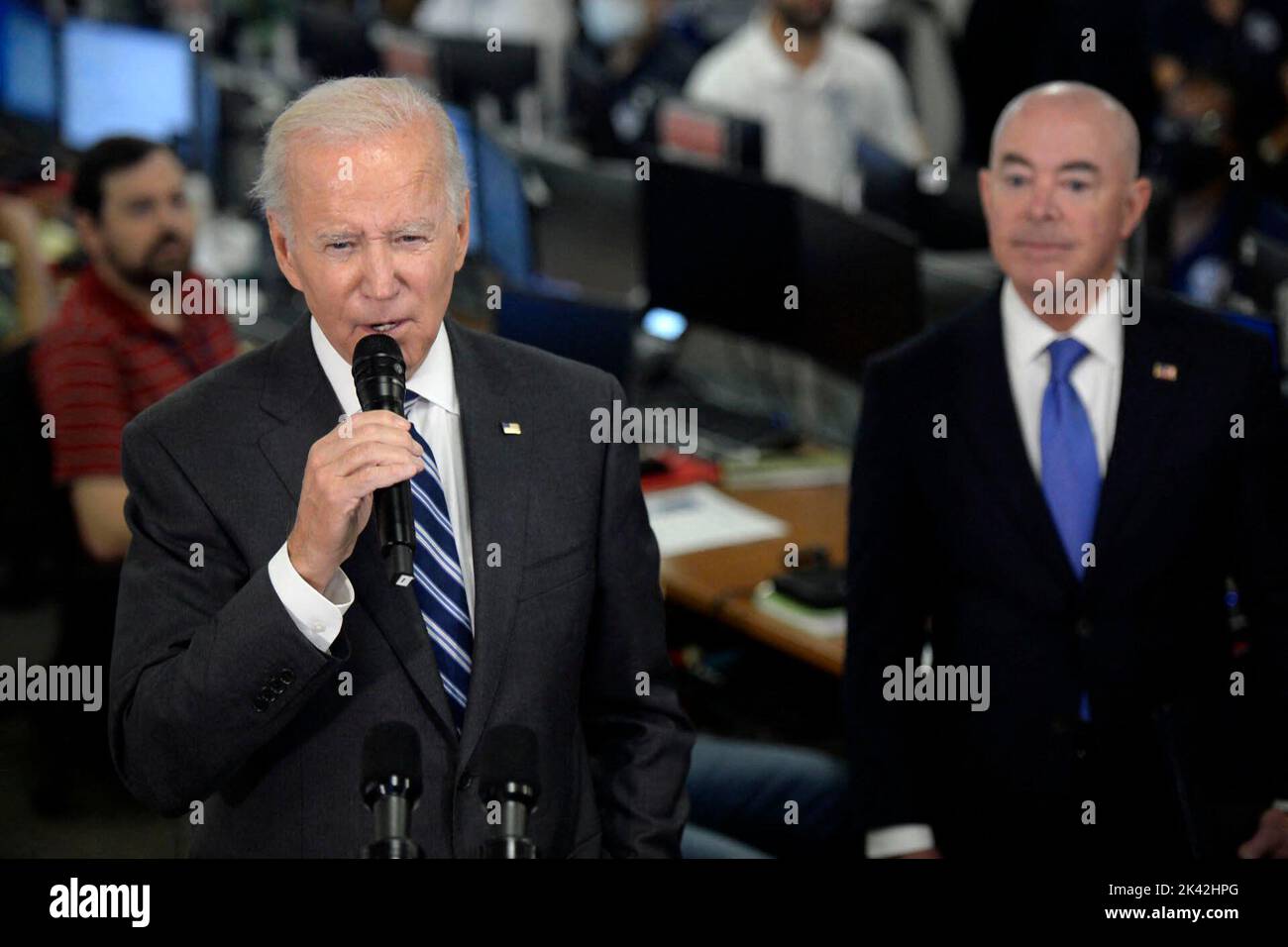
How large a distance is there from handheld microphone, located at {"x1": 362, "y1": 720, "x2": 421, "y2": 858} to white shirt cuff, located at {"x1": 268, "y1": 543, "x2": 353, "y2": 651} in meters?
0.16

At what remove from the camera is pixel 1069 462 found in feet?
7.24

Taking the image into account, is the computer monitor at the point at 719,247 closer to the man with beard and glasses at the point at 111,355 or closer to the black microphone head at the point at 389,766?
the man with beard and glasses at the point at 111,355

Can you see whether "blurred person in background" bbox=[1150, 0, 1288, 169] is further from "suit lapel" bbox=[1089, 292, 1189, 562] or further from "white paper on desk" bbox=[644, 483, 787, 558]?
"suit lapel" bbox=[1089, 292, 1189, 562]

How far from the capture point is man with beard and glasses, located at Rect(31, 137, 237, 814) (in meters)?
2.58

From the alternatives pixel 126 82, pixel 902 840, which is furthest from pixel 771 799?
pixel 126 82

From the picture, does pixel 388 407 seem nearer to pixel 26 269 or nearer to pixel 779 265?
pixel 779 265

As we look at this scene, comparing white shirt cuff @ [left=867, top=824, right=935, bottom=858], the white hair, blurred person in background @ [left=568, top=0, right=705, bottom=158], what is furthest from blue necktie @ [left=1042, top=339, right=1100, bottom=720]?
blurred person in background @ [left=568, top=0, right=705, bottom=158]

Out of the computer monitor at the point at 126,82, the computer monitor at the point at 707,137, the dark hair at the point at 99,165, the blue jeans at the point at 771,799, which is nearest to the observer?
the blue jeans at the point at 771,799

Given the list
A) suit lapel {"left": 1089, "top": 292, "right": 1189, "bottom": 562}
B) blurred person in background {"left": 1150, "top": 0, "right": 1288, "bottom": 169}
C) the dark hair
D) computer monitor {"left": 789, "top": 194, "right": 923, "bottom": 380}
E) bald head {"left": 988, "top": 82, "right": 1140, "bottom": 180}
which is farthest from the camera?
blurred person in background {"left": 1150, "top": 0, "right": 1288, "bottom": 169}

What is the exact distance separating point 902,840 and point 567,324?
1548mm

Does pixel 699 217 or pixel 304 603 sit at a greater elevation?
pixel 699 217

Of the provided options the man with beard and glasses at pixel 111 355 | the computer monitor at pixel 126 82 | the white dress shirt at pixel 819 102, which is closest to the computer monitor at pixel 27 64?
the computer monitor at pixel 126 82

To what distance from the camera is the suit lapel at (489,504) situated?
62.8 inches
